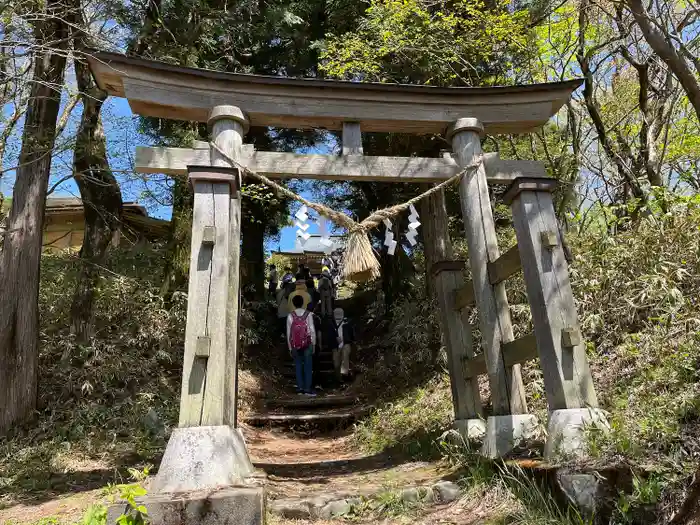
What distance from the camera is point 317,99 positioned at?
490 cm

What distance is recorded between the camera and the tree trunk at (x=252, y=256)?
12.3m

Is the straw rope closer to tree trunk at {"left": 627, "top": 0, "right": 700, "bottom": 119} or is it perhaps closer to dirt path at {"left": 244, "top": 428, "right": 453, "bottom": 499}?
dirt path at {"left": 244, "top": 428, "right": 453, "bottom": 499}

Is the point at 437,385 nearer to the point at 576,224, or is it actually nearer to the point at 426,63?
the point at 576,224

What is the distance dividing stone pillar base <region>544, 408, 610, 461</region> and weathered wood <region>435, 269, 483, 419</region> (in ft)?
4.83

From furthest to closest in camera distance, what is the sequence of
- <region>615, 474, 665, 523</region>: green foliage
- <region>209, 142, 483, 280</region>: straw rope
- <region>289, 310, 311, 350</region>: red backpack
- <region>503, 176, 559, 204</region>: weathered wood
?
<region>289, 310, 311, 350</region>: red backpack < <region>209, 142, 483, 280</region>: straw rope < <region>503, 176, 559, 204</region>: weathered wood < <region>615, 474, 665, 523</region>: green foliage

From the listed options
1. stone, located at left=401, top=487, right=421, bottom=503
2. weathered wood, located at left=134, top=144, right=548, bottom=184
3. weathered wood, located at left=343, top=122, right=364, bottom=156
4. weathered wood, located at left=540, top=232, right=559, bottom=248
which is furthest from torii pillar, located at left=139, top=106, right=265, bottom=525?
weathered wood, located at left=540, top=232, right=559, bottom=248

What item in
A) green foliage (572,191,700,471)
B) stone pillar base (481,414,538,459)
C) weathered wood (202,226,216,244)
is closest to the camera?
green foliage (572,191,700,471)

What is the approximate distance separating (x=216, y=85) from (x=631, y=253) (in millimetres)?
5094

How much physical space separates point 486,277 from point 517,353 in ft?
2.58

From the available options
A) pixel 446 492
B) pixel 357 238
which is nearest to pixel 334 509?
pixel 446 492

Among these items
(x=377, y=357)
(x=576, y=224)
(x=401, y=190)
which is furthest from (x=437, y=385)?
(x=401, y=190)

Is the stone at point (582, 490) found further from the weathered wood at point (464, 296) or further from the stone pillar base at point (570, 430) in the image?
the weathered wood at point (464, 296)

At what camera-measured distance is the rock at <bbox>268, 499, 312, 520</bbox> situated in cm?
354

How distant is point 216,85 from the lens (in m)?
4.65
